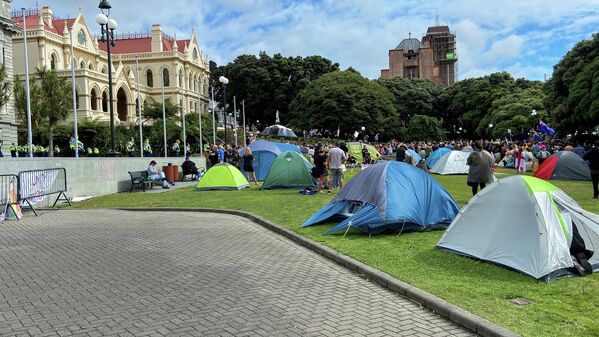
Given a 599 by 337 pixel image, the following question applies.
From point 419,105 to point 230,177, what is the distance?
68.7 metres

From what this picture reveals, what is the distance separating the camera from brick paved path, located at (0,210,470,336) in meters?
5.18

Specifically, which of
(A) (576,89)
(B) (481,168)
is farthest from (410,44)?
(B) (481,168)

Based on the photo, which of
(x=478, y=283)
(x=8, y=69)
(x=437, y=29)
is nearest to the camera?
(x=478, y=283)

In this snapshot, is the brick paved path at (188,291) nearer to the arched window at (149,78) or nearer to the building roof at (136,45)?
the arched window at (149,78)

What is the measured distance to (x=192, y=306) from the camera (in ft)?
19.2

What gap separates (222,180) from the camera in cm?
2047

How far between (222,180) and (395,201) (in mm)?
11764

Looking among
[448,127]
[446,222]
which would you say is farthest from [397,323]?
[448,127]

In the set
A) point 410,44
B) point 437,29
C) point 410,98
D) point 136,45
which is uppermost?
point 437,29

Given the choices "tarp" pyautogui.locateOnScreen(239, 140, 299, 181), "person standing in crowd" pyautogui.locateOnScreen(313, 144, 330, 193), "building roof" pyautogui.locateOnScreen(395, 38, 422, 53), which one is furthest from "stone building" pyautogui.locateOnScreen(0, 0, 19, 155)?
"building roof" pyautogui.locateOnScreen(395, 38, 422, 53)

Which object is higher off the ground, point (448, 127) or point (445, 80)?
point (445, 80)

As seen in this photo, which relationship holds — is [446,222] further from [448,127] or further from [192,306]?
[448,127]

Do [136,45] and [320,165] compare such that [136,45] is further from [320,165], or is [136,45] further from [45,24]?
[320,165]

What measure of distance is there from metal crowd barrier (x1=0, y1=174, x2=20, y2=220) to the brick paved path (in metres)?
3.67
